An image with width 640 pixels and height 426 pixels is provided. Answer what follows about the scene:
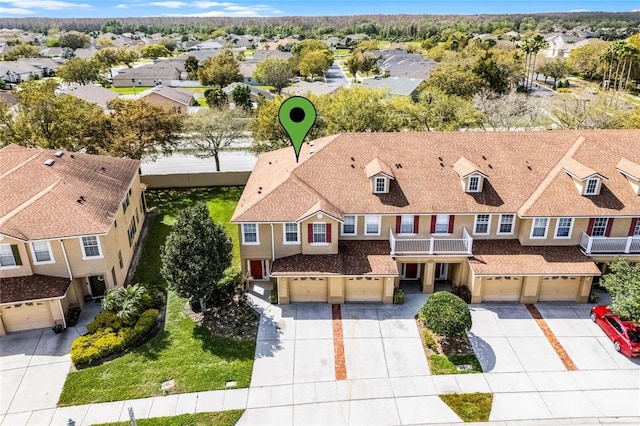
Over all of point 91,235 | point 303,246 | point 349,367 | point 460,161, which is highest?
point 460,161

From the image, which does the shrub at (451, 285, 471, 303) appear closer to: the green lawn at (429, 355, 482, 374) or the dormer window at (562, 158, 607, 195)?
the green lawn at (429, 355, 482, 374)

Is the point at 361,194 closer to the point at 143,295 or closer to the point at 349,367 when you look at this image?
the point at 349,367

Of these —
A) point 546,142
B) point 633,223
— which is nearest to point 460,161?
point 546,142

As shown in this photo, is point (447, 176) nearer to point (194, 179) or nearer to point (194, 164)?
point (194, 179)

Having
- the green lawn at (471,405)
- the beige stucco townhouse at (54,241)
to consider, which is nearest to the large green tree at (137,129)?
the beige stucco townhouse at (54,241)

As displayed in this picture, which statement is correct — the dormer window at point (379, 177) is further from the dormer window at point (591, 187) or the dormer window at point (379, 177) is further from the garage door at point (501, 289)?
the dormer window at point (591, 187)

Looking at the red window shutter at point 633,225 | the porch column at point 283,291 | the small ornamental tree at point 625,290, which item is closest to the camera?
the small ornamental tree at point 625,290

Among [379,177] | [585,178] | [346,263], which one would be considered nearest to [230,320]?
[346,263]
